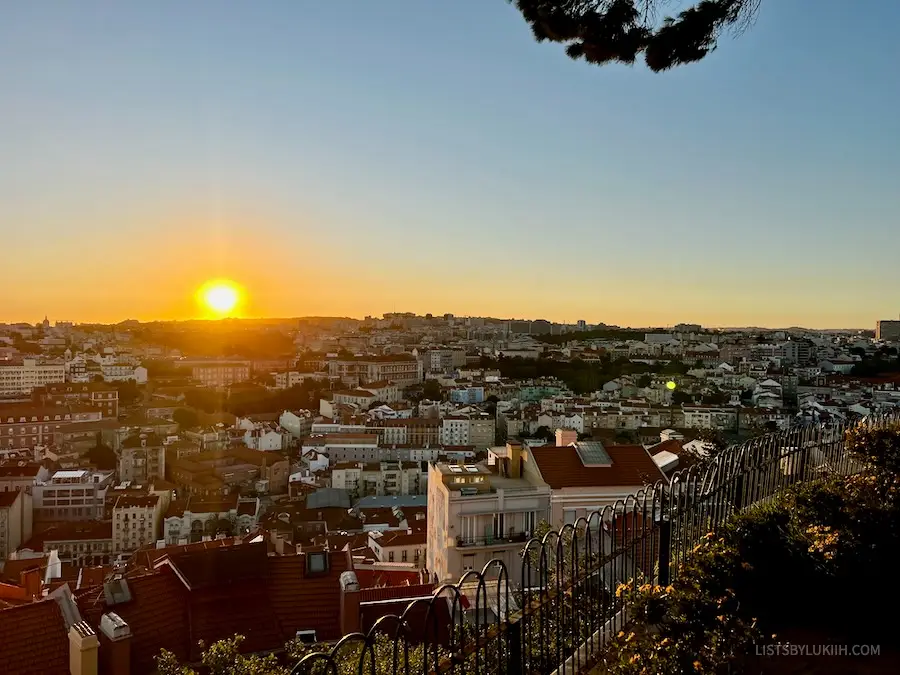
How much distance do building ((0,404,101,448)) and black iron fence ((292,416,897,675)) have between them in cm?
5149

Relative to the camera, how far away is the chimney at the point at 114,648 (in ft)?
23.4

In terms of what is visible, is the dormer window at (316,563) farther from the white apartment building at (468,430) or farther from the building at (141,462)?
the white apartment building at (468,430)

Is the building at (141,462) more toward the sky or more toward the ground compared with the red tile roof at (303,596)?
more toward the ground

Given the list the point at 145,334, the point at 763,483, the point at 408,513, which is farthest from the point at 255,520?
the point at 145,334

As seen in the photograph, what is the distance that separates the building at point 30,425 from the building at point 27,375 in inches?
802

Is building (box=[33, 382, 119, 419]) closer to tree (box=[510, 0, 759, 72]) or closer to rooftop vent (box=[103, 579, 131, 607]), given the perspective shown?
rooftop vent (box=[103, 579, 131, 607])

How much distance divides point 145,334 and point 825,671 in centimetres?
12323

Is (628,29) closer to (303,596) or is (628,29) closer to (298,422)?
(303,596)

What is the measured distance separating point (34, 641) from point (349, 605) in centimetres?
312

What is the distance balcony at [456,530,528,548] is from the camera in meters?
10.1

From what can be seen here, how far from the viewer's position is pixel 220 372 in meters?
81.2

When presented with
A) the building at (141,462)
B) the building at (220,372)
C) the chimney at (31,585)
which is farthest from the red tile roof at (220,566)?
the building at (220,372)

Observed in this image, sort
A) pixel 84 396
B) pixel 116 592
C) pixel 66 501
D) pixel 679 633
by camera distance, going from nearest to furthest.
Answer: pixel 679 633
pixel 116 592
pixel 66 501
pixel 84 396

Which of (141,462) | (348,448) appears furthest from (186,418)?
(348,448)
